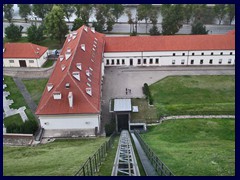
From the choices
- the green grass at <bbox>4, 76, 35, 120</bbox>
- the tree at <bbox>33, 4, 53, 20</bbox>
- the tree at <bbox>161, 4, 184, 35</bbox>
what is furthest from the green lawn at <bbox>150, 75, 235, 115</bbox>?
the tree at <bbox>33, 4, 53, 20</bbox>

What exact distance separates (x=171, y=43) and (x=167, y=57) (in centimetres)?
244

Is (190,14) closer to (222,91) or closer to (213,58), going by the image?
(213,58)

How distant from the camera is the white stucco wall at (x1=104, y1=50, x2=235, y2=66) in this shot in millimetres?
42156

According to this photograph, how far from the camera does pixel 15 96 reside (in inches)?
1340

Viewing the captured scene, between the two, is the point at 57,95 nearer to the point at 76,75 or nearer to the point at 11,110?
the point at 76,75

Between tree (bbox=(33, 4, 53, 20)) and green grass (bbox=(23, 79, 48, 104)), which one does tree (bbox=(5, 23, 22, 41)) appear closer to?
tree (bbox=(33, 4, 53, 20))

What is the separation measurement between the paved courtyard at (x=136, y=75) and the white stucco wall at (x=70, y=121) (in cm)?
726

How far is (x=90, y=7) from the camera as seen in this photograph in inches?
2425

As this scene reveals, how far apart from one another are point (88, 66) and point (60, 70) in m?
3.35

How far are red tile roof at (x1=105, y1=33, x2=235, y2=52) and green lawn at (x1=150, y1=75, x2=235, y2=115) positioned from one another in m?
5.86

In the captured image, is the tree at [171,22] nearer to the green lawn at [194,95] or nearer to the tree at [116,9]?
the tree at [116,9]

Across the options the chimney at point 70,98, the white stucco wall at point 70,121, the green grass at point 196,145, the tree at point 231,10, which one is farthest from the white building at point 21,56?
the tree at point 231,10

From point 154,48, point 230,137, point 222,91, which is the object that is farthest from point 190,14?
point 230,137

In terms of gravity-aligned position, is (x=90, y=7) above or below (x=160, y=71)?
above
